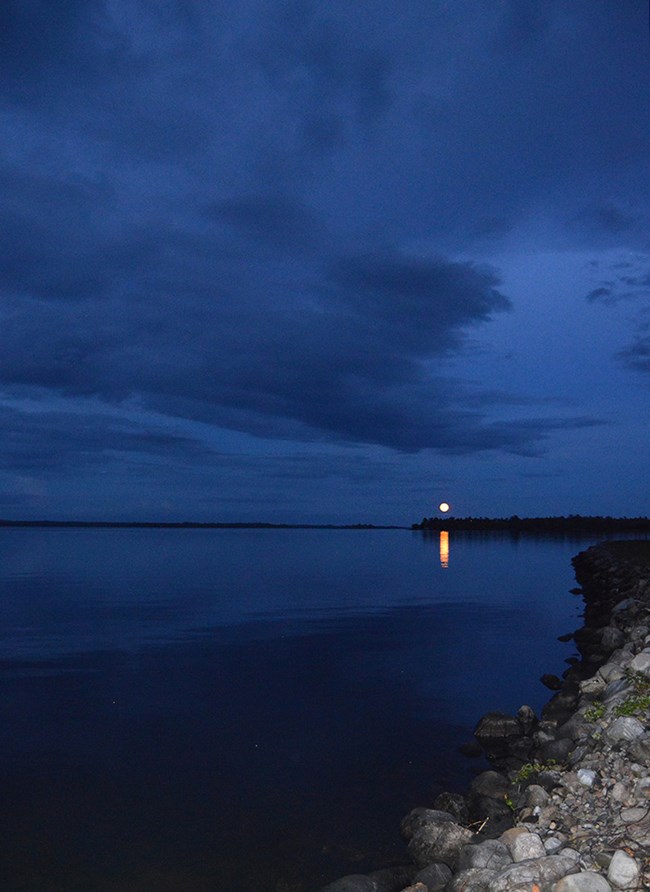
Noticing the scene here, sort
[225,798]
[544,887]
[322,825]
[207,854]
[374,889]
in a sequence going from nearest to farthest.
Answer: [544,887], [374,889], [207,854], [322,825], [225,798]

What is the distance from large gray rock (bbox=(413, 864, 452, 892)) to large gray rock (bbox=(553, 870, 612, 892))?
1.42 meters

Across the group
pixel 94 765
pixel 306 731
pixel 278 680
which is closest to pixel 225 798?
pixel 94 765

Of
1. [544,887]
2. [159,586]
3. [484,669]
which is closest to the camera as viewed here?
[544,887]

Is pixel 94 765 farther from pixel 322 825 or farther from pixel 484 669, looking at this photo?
pixel 484 669

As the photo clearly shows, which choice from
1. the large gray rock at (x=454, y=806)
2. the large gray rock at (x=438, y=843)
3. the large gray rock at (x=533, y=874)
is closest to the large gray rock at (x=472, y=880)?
the large gray rock at (x=533, y=874)

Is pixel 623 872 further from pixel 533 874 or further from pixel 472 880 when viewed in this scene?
pixel 472 880

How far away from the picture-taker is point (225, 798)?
30.7ft

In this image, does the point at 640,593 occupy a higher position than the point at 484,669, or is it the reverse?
the point at 640,593

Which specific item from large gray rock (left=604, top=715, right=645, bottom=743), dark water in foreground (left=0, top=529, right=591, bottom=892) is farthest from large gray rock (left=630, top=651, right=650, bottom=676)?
Answer: dark water in foreground (left=0, top=529, right=591, bottom=892)

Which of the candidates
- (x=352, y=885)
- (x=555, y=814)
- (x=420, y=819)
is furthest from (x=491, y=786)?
(x=352, y=885)

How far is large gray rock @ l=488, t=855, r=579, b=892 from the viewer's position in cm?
560

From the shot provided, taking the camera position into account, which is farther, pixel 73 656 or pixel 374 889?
pixel 73 656

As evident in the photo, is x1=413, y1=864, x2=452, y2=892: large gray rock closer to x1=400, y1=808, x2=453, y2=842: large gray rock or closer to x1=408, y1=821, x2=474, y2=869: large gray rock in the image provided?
x1=408, y1=821, x2=474, y2=869: large gray rock

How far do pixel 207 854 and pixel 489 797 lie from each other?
3.60 metres
